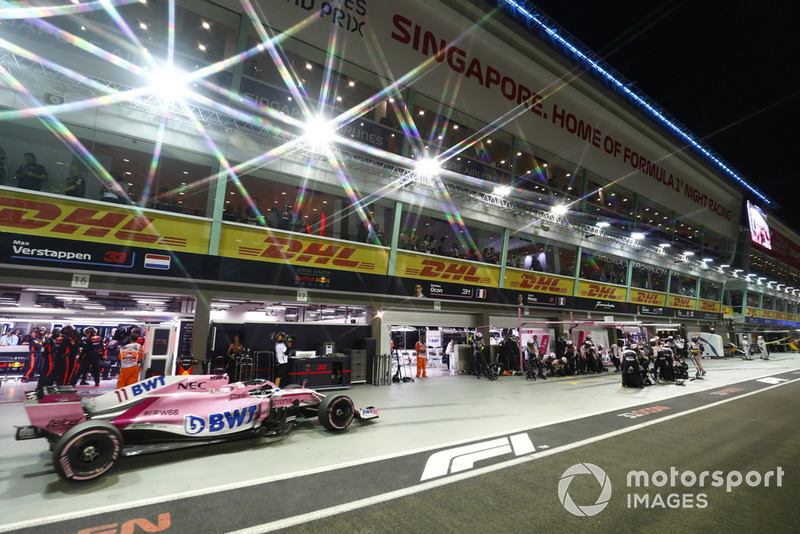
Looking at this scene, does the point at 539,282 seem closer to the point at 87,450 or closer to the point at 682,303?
the point at 87,450

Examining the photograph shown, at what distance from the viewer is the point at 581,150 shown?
60.2 feet

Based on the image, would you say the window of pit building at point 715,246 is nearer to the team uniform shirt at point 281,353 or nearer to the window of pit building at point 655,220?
the window of pit building at point 655,220

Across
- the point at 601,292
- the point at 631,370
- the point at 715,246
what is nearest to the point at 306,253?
the point at 631,370

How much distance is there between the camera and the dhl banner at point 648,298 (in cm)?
2367

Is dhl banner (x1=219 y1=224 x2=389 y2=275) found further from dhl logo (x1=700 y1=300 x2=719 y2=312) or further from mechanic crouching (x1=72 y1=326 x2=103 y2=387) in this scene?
dhl logo (x1=700 y1=300 x2=719 y2=312)

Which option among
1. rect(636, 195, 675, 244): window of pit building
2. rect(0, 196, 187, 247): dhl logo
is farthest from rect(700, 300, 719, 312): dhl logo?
rect(0, 196, 187, 247): dhl logo

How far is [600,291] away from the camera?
841 inches

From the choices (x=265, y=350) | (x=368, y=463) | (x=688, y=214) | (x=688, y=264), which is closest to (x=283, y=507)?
(x=368, y=463)

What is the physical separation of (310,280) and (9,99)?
8166 millimetres

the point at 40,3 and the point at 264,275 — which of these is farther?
the point at 264,275

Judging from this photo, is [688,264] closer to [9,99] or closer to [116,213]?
[116,213]

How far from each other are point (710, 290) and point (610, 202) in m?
20.3

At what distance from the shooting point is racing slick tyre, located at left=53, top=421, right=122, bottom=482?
3.97 metres

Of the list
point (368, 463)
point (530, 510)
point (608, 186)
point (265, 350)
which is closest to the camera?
point (530, 510)
